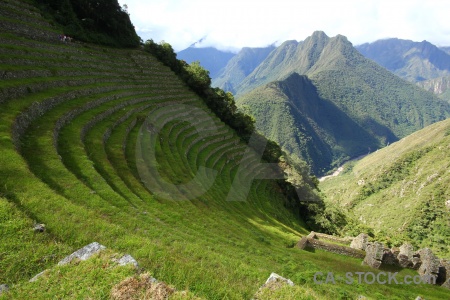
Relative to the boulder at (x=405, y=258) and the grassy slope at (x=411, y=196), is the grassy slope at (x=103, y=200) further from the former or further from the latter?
the grassy slope at (x=411, y=196)

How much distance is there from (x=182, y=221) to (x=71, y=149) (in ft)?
27.1

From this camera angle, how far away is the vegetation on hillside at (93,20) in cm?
4425

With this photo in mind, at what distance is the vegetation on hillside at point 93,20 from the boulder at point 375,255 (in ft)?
151

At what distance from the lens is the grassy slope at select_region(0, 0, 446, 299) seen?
7.51 m

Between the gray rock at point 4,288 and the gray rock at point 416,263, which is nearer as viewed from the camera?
the gray rock at point 4,288

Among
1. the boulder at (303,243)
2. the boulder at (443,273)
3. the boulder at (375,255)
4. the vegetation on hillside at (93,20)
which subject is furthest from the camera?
the vegetation on hillside at (93,20)

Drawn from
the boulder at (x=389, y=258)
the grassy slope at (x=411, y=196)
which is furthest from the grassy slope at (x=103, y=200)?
the grassy slope at (x=411, y=196)

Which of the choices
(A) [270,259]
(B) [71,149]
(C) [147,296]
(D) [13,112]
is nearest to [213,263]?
(C) [147,296]

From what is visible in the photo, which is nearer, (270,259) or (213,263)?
(213,263)

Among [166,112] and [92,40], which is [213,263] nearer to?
[166,112]

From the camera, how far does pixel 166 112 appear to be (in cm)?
3741

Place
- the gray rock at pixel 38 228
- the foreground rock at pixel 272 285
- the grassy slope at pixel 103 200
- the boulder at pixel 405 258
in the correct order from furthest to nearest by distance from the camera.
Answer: the boulder at pixel 405 258
the gray rock at pixel 38 228
the grassy slope at pixel 103 200
the foreground rock at pixel 272 285

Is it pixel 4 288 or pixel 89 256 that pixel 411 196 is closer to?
pixel 89 256

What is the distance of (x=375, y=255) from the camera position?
20797mm
